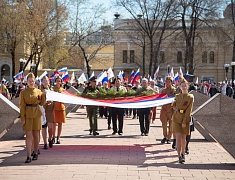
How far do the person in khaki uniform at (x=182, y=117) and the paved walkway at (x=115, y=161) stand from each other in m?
0.40

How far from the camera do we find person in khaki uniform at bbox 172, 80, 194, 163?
9477 mm

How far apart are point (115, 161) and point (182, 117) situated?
5.55 ft

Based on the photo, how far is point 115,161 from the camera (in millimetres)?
9633

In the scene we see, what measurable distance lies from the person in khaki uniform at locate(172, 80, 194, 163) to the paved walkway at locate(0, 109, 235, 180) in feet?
1.31

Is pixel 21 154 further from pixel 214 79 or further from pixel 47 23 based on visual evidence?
pixel 214 79

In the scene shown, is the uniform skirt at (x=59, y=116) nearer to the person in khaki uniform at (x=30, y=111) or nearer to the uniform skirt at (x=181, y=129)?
the person in khaki uniform at (x=30, y=111)

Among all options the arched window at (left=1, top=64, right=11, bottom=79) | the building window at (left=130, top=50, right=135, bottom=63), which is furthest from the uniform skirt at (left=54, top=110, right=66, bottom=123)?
the building window at (left=130, top=50, right=135, bottom=63)

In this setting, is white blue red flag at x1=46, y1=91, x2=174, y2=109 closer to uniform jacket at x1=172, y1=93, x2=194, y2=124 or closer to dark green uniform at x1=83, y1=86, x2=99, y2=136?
dark green uniform at x1=83, y1=86, x2=99, y2=136

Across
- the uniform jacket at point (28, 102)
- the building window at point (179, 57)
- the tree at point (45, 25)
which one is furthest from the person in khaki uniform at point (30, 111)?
the building window at point (179, 57)

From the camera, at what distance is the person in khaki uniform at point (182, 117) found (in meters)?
9.48

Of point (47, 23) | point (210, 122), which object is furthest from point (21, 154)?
point (47, 23)

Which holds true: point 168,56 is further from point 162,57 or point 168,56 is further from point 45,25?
point 45,25

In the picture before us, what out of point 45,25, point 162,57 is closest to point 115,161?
point 45,25

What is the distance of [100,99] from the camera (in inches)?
521
